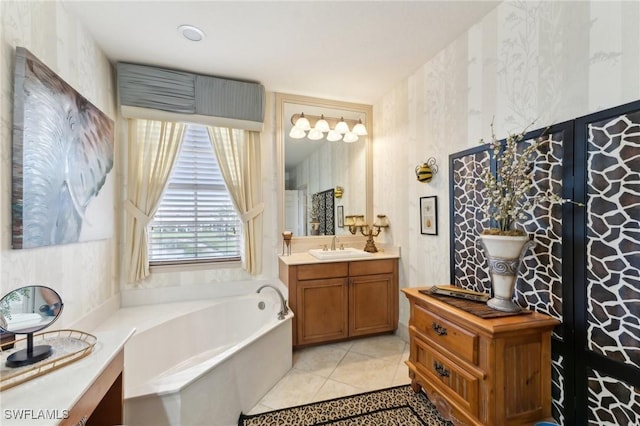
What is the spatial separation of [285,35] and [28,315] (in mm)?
2160

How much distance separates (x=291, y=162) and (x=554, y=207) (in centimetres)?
231

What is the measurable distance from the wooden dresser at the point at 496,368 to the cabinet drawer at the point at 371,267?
1130 mm

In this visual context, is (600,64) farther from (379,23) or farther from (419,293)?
(419,293)

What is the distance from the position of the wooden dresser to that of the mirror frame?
73.4 inches

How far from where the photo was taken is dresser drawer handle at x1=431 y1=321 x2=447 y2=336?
1585 millimetres

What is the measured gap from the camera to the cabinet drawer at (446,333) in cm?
140

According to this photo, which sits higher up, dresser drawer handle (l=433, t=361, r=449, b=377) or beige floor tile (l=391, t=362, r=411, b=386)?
dresser drawer handle (l=433, t=361, r=449, b=377)

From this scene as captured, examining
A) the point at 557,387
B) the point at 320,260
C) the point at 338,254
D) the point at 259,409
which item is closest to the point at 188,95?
the point at 320,260

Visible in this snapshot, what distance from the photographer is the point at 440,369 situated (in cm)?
162

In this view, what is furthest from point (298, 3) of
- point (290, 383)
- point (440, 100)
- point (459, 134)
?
point (290, 383)

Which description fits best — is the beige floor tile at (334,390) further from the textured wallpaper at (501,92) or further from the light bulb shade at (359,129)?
the light bulb shade at (359,129)

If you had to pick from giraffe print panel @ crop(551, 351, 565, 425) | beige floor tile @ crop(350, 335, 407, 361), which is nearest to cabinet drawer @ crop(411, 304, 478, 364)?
giraffe print panel @ crop(551, 351, 565, 425)

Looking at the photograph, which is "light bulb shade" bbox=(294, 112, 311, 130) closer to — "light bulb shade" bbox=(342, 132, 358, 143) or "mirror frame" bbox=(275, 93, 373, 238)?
"mirror frame" bbox=(275, 93, 373, 238)

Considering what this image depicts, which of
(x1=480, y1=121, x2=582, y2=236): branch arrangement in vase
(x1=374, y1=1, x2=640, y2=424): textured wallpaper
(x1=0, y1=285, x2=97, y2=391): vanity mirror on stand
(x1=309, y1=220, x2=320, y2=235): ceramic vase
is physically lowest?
(x1=0, y1=285, x2=97, y2=391): vanity mirror on stand
